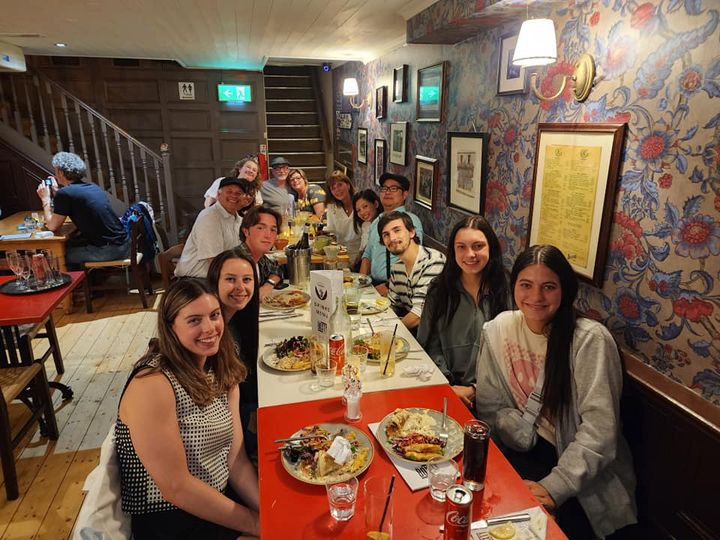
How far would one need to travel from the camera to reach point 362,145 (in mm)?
6199

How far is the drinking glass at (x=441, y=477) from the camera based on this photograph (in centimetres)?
123

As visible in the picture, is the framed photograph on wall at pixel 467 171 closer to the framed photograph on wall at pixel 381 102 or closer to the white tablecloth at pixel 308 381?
the white tablecloth at pixel 308 381

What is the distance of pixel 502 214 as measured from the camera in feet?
9.09

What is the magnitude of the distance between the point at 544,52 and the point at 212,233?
7.52 feet

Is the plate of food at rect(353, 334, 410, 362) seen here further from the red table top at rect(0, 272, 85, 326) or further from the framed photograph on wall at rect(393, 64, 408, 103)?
the framed photograph on wall at rect(393, 64, 408, 103)

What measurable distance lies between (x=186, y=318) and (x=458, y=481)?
94 cm

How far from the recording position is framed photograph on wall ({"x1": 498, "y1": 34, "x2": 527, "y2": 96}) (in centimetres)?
247

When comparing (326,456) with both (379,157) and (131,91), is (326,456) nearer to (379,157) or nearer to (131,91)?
(379,157)

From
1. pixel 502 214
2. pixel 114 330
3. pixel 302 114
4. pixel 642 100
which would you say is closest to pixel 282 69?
pixel 302 114

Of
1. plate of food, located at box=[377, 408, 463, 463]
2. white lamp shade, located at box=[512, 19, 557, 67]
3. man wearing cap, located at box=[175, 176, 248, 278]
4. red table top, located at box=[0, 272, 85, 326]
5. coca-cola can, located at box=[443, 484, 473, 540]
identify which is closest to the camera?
coca-cola can, located at box=[443, 484, 473, 540]

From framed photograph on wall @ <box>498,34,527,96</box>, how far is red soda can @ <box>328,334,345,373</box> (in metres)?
1.68

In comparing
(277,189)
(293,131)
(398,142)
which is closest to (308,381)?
(398,142)

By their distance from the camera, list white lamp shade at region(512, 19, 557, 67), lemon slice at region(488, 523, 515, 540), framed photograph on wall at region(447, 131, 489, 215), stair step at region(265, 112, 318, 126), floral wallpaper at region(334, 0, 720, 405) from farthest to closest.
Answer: stair step at region(265, 112, 318, 126), framed photograph on wall at region(447, 131, 489, 215), white lamp shade at region(512, 19, 557, 67), floral wallpaper at region(334, 0, 720, 405), lemon slice at region(488, 523, 515, 540)

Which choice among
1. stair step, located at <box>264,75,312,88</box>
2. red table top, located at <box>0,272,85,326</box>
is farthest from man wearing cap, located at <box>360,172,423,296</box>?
stair step, located at <box>264,75,312,88</box>
